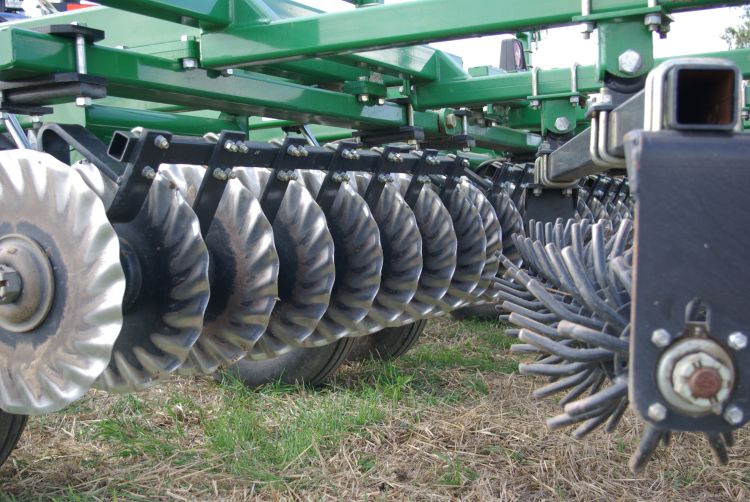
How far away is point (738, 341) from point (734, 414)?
0.08 m

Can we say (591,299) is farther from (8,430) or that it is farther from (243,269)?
(8,430)

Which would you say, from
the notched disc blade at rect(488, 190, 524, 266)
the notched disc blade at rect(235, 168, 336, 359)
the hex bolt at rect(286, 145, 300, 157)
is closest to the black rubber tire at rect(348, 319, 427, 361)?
the notched disc blade at rect(488, 190, 524, 266)

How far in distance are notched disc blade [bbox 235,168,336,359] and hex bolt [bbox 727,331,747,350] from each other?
1.11m

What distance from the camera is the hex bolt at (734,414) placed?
96 cm

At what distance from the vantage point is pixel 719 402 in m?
0.96

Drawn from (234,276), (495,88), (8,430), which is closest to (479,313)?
(495,88)

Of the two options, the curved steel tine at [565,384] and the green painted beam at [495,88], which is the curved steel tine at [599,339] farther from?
the green painted beam at [495,88]

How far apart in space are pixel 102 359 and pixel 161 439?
0.86 metres

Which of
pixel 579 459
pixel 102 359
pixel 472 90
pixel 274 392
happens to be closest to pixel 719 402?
pixel 102 359

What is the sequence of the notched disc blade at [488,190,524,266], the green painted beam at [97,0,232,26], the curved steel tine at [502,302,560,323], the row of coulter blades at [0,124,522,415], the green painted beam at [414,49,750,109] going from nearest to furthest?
the curved steel tine at [502,302,560,323] → the row of coulter blades at [0,124,522,415] → the green painted beam at [97,0,232,26] → the notched disc blade at [488,190,524,266] → the green painted beam at [414,49,750,109]

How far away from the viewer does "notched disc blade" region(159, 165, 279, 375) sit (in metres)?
1.79

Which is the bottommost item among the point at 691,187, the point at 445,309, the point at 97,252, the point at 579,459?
the point at 579,459

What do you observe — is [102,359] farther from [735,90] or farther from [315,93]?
[315,93]

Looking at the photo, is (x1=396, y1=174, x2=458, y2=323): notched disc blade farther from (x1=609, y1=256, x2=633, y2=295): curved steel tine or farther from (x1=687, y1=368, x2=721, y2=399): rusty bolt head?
(x1=687, y1=368, x2=721, y2=399): rusty bolt head
